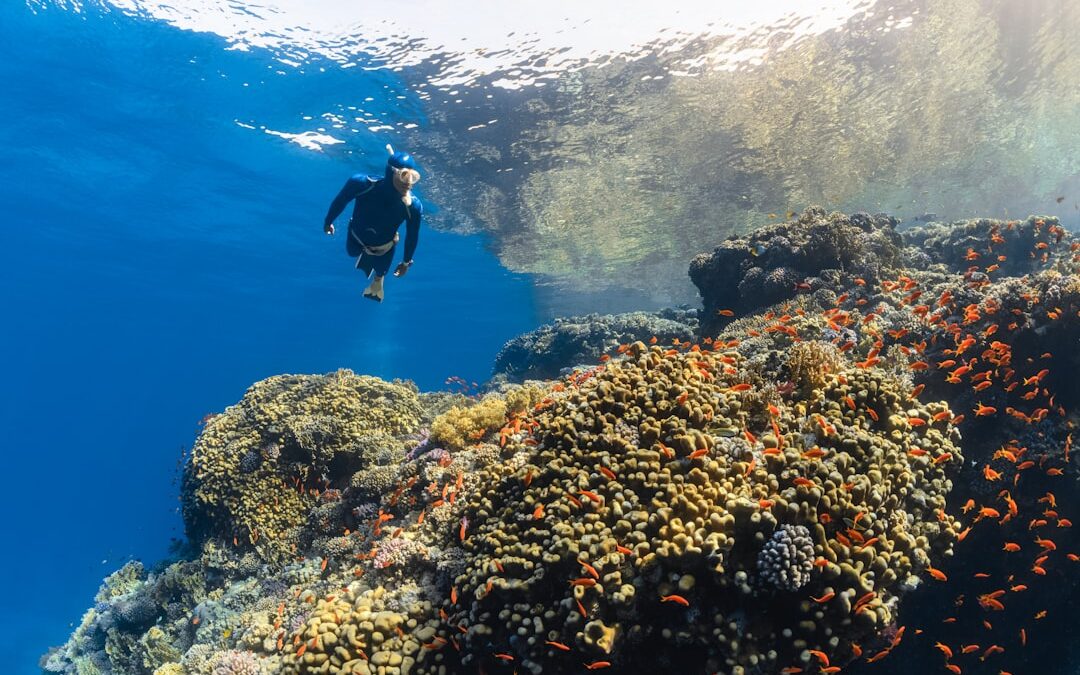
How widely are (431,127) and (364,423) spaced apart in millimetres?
16044

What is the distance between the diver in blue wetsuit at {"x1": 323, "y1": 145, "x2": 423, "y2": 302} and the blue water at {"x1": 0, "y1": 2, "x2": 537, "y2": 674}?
22.5 feet

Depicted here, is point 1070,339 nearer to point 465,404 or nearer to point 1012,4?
point 465,404

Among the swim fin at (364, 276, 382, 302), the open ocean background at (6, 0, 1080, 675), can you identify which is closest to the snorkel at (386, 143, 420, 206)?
the swim fin at (364, 276, 382, 302)

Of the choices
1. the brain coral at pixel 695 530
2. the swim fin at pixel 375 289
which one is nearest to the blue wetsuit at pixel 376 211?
the swim fin at pixel 375 289

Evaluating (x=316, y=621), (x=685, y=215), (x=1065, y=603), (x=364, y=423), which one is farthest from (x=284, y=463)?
(x=685, y=215)

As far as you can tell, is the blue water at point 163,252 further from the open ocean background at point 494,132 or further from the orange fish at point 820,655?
the orange fish at point 820,655

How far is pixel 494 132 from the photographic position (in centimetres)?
2225

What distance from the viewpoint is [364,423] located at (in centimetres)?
1005

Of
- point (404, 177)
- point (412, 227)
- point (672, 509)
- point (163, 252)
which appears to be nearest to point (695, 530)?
point (672, 509)

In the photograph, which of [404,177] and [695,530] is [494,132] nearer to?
[404,177]

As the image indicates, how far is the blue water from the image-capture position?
20.4m

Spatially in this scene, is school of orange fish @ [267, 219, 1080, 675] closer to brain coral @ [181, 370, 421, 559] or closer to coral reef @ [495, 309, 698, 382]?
brain coral @ [181, 370, 421, 559]

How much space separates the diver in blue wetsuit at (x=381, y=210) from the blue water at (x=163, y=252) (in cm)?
687

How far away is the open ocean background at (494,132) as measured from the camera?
17.9 metres
